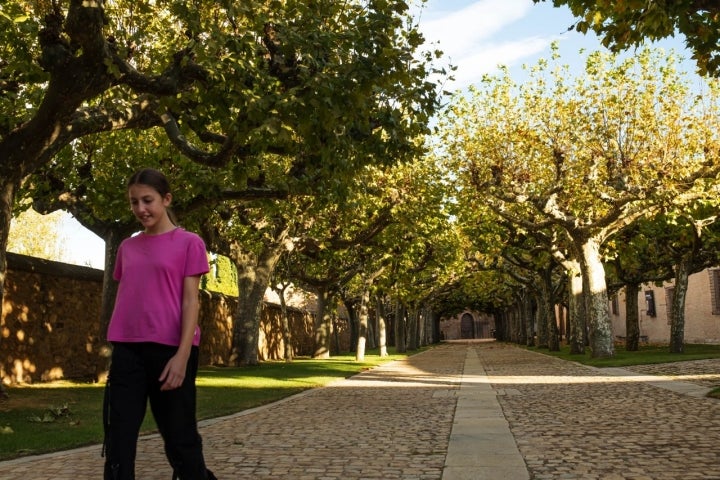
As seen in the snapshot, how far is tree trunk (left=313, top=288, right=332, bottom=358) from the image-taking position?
3157cm

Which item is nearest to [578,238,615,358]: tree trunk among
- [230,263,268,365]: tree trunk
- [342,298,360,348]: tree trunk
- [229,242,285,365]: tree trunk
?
[229,242,285,365]: tree trunk

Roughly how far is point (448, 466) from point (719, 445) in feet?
8.14

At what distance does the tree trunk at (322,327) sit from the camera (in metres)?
31.6

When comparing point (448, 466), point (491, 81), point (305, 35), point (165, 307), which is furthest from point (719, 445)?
point (491, 81)

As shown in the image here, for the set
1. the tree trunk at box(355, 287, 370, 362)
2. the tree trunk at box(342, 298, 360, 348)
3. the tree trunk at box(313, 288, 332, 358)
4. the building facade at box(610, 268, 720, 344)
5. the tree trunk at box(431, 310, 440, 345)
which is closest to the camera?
the tree trunk at box(355, 287, 370, 362)

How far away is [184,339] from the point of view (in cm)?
313

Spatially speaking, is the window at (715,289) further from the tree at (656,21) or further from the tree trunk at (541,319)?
the tree at (656,21)

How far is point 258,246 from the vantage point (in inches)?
810

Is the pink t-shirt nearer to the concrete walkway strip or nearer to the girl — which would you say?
the girl

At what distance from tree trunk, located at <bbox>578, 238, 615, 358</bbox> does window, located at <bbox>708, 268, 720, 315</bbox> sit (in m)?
14.1

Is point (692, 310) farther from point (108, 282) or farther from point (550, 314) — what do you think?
point (108, 282)

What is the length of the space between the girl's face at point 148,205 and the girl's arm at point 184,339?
329 mm

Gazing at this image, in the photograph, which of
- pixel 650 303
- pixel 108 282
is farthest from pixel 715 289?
pixel 108 282

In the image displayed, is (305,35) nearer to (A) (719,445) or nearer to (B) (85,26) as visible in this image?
(B) (85,26)
